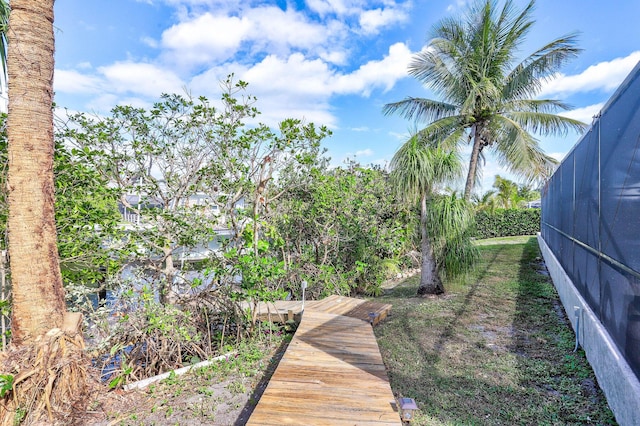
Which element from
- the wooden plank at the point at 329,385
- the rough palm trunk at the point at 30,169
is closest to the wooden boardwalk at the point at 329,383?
the wooden plank at the point at 329,385

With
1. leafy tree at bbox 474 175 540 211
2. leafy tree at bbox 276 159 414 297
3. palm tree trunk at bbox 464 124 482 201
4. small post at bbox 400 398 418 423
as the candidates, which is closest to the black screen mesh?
small post at bbox 400 398 418 423

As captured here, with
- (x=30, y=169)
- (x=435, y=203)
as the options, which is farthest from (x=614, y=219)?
(x=30, y=169)

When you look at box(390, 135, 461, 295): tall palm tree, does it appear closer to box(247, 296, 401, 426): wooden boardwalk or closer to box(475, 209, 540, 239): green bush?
box(247, 296, 401, 426): wooden boardwalk

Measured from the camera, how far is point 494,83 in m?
10.9

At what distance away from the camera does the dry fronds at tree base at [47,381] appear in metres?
2.58

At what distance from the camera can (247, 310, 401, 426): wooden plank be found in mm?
2600

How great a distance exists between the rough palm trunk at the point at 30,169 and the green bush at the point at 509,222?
20624 millimetres

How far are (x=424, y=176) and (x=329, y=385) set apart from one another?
472cm

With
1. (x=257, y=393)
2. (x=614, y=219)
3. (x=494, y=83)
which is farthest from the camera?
(x=494, y=83)

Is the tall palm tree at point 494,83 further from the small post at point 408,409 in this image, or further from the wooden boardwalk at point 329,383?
the small post at point 408,409

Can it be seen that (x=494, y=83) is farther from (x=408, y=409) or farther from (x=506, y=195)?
(x=506, y=195)

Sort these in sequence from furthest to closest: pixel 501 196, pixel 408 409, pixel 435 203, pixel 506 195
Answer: pixel 501 196 → pixel 506 195 → pixel 435 203 → pixel 408 409

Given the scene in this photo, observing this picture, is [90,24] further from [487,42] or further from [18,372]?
[487,42]

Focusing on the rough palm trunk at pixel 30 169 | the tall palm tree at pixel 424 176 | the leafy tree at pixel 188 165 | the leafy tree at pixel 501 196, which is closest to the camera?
the rough palm trunk at pixel 30 169
